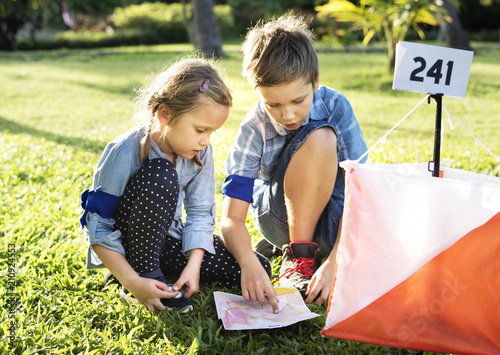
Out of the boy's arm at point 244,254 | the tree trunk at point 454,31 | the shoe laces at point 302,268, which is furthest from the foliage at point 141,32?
the shoe laces at point 302,268

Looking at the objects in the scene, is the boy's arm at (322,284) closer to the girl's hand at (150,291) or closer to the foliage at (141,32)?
the girl's hand at (150,291)

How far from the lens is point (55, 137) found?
4113 mm

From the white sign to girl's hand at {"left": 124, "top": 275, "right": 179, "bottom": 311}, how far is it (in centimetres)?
96

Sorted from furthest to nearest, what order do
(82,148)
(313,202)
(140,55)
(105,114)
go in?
(140,55) < (105,114) < (82,148) < (313,202)

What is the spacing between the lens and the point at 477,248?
126 cm

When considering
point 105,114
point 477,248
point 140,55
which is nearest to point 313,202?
point 477,248

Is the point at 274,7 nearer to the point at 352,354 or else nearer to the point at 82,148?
the point at 82,148

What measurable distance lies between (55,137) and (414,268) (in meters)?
3.49

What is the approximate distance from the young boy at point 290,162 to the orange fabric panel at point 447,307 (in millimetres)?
419

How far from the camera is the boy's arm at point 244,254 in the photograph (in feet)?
5.51

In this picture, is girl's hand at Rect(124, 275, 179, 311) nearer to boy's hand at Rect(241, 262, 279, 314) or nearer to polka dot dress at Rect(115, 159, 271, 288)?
polka dot dress at Rect(115, 159, 271, 288)

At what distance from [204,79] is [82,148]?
2311mm

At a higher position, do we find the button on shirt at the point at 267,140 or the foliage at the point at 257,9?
the foliage at the point at 257,9

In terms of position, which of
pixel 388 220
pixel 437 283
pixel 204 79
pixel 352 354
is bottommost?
pixel 352 354
